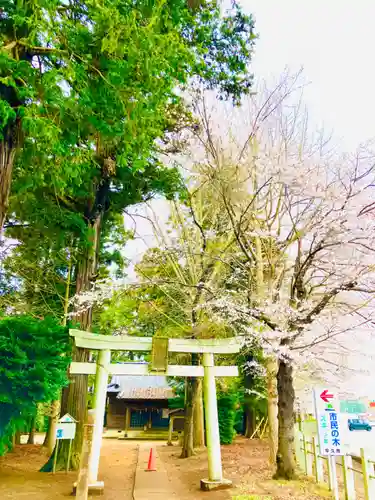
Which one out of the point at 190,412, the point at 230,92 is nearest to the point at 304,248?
the point at 230,92

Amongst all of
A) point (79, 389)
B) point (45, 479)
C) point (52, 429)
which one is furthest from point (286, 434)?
point (52, 429)

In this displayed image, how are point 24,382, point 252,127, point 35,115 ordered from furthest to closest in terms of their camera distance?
point 252,127 < point 24,382 < point 35,115

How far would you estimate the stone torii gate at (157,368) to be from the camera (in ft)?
27.1

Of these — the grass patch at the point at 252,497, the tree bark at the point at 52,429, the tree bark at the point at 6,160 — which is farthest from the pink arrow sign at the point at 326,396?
the tree bark at the point at 52,429

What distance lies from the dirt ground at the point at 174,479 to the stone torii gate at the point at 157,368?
632mm

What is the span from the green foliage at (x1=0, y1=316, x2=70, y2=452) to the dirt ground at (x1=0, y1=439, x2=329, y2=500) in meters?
1.72

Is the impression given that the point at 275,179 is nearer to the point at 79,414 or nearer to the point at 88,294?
the point at 88,294

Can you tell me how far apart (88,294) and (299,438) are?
699 centimetres

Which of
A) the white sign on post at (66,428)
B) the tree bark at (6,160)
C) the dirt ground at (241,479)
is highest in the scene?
the tree bark at (6,160)

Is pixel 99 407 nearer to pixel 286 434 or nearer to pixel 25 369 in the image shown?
pixel 25 369

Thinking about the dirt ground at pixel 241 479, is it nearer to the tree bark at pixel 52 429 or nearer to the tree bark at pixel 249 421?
the tree bark at pixel 52 429

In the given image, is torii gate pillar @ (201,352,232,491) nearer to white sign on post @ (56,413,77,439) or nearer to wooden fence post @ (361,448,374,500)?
wooden fence post @ (361,448,374,500)

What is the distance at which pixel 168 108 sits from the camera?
11.0m

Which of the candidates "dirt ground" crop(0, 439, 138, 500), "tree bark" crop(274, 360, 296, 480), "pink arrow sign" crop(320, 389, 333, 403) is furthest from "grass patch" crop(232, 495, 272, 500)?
"dirt ground" crop(0, 439, 138, 500)
